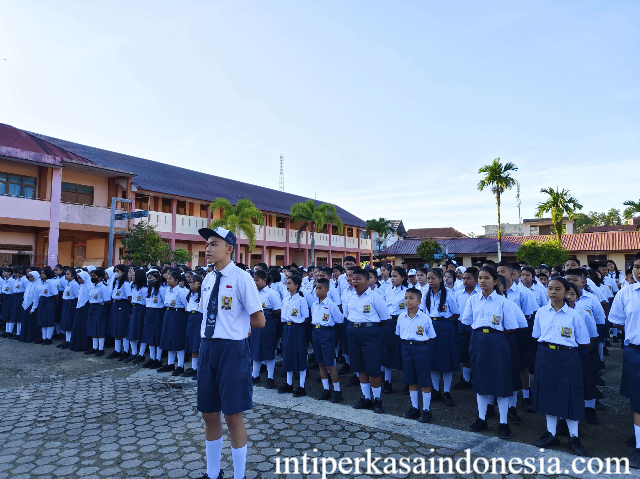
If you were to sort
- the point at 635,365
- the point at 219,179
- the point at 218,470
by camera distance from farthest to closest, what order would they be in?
the point at 219,179 → the point at 635,365 → the point at 218,470

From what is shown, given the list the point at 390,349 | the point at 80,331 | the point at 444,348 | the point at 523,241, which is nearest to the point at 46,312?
the point at 80,331

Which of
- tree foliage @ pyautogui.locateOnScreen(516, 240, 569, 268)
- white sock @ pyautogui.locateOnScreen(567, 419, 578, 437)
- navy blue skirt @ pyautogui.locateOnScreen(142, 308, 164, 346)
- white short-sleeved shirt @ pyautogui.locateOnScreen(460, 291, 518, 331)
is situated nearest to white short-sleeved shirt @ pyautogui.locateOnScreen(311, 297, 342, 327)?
white short-sleeved shirt @ pyautogui.locateOnScreen(460, 291, 518, 331)

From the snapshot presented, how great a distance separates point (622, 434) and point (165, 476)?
4673 mm

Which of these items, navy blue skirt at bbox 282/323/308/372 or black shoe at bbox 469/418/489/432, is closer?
black shoe at bbox 469/418/489/432

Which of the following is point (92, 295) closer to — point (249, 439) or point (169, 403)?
point (169, 403)

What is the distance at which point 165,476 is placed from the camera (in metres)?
3.59

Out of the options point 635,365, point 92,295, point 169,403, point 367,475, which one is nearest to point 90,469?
point 169,403

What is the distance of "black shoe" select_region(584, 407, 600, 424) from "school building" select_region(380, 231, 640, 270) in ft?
92.3

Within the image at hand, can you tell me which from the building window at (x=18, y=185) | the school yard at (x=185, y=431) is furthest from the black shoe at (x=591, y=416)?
the building window at (x=18, y=185)

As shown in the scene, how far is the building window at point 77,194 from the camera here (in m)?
19.5

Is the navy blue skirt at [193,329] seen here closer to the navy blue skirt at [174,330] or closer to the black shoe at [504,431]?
the navy blue skirt at [174,330]

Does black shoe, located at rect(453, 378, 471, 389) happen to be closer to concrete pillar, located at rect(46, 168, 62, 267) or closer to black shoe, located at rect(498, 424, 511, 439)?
black shoe, located at rect(498, 424, 511, 439)

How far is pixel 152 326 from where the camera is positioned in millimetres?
7777

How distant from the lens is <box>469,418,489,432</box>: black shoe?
463 centimetres
